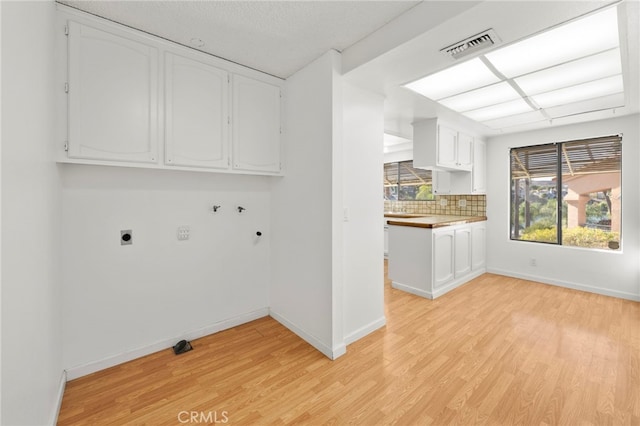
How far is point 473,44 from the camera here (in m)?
1.84

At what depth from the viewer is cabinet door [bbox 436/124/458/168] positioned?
3773 millimetres

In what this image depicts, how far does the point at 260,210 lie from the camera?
9.70ft

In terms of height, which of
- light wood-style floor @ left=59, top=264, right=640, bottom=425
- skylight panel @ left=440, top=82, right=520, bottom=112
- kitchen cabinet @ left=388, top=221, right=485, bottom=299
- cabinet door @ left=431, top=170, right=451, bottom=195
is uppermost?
skylight panel @ left=440, top=82, right=520, bottom=112

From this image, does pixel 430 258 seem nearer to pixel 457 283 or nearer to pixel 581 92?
pixel 457 283

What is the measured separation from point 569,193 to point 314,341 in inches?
174

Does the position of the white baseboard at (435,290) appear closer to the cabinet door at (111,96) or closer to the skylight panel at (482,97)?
the skylight panel at (482,97)

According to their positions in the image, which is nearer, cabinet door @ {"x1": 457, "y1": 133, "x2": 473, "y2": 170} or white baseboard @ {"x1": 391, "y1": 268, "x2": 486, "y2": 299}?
white baseboard @ {"x1": 391, "y1": 268, "x2": 486, "y2": 299}

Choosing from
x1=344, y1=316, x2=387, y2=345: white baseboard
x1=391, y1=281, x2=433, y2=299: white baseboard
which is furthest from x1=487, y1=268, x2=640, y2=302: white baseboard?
x1=344, y1=316, x2=387, y2=345: white baseboard

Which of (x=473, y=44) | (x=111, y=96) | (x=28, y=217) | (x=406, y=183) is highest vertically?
(x=473, y=44)

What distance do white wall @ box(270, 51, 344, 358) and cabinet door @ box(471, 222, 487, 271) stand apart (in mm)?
3152

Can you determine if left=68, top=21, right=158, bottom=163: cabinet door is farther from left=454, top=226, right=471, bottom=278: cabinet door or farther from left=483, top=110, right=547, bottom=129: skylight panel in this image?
left=483, top=110, right=547, bottom=129: skylight panel

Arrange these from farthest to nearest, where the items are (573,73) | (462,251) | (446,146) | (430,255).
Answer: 1. (462,251)
2. (446,146)
3. (430,255)
4. (573,73)

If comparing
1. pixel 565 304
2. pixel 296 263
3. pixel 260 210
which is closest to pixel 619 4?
pixel 296 263

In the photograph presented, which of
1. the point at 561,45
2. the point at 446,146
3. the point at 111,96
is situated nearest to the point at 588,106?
the point at 446,146
